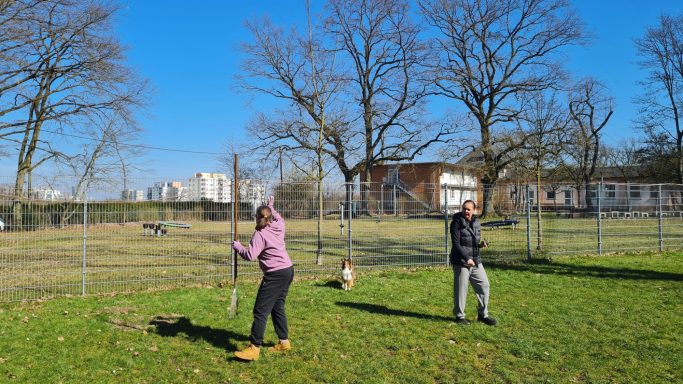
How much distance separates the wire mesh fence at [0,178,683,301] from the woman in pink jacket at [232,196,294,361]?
3.59 meters

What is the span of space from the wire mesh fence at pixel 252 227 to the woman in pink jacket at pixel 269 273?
11.8 ft

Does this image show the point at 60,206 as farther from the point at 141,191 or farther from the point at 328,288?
the point at 328,288

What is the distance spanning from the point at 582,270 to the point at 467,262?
5415mm

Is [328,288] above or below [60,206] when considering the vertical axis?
below

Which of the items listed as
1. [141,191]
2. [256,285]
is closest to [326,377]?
[256,285]

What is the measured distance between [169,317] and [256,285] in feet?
7.84

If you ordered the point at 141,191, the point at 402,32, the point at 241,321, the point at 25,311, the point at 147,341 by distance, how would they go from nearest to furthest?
the point at 147,341 < the point at 241,321 < the point at 25,311 < the point at 141,191 < the point at 402,32

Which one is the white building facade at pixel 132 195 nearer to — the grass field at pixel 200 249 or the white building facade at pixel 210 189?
the grass field at pixel 200 249

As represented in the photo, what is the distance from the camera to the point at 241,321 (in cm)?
647

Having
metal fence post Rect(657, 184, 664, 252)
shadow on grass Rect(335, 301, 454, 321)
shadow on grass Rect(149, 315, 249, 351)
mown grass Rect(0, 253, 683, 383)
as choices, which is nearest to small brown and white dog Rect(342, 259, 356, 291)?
mown grass Rect(0, 253, 683, 383)

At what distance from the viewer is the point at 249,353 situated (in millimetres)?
4973

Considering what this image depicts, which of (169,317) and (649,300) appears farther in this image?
(649,300)

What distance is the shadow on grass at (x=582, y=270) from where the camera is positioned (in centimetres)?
962

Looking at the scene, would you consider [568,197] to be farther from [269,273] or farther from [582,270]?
[269,273]
